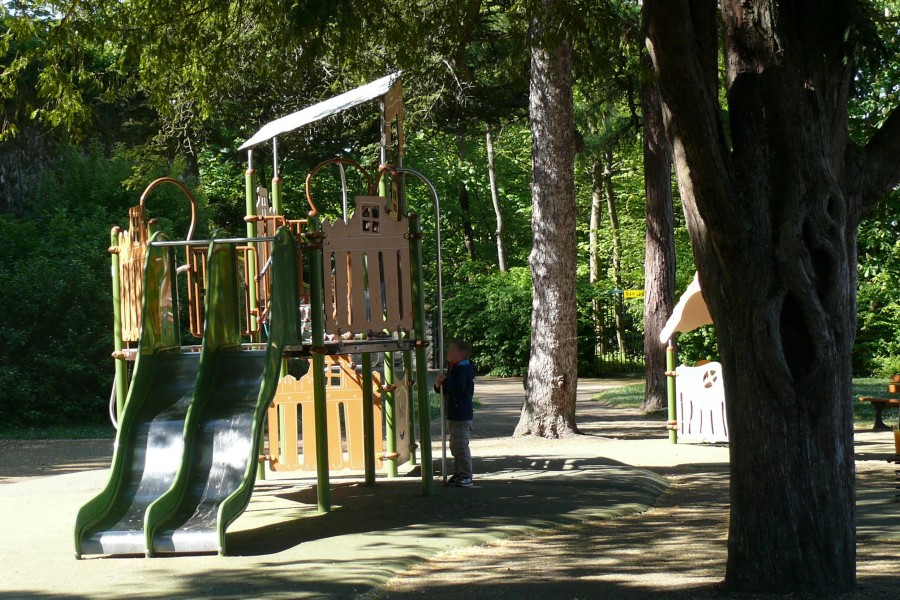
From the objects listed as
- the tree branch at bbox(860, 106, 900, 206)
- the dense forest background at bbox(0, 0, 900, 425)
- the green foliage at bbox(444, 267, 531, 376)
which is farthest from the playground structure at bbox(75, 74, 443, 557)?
the green foliage at bbox(444, 267, 531, 376)

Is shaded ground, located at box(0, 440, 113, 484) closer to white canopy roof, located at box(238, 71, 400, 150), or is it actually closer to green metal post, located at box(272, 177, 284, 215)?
green metal post, located at box(272, 177, 284, 215)

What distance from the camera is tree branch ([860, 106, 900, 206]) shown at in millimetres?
6238

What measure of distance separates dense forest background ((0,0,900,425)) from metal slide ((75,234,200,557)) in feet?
8.47

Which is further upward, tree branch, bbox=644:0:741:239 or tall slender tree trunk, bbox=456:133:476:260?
tall slender tree trunk, bbox=456:133:476:260

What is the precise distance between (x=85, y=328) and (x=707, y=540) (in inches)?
607

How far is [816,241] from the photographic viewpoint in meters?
5.93

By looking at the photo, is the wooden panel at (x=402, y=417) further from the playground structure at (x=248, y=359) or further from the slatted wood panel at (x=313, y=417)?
the slatted wood panel at (x=313, y=417)

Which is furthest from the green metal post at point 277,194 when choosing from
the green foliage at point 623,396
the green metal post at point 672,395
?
the green foliage at point 623,396

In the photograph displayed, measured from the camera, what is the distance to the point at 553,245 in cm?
1486

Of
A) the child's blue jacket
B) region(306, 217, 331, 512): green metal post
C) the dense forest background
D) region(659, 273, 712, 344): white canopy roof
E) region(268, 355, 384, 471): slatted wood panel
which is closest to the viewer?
region(306, 217, 331, 512): green metal post

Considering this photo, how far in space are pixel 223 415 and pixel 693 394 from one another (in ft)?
24.9

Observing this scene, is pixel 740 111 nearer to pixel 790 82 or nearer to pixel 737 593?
pixel 790 82

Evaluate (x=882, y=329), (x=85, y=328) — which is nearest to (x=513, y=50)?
(x=85, y=328)

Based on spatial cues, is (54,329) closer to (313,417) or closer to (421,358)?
(313,417)
